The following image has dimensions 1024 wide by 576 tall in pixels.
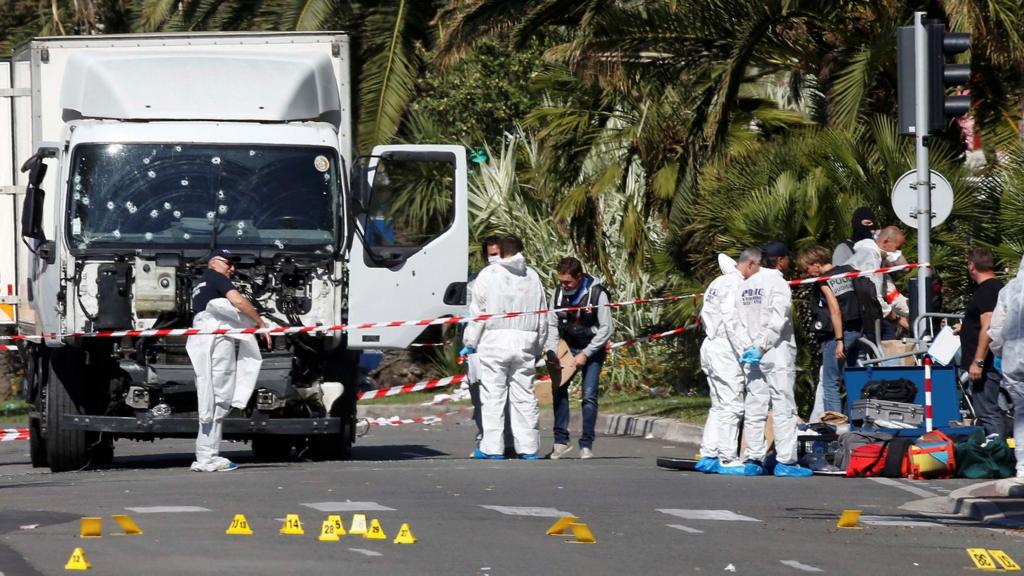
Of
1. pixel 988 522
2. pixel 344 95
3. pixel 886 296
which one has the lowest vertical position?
pixel 988 522

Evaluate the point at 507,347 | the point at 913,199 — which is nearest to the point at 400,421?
the point at 507,347

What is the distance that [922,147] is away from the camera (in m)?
14.6

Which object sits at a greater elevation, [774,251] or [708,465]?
[774,251]

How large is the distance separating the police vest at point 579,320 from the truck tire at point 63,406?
3959 mm

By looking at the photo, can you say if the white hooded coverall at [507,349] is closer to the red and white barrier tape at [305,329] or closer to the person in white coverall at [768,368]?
the red and white barrier tape at [305,329]

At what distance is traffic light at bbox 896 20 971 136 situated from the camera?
47.5 feet

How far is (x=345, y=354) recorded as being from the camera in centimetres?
1418

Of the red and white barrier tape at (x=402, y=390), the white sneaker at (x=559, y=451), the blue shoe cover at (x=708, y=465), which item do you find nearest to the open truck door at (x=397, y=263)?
the white sneaker at (x=559, y=451)

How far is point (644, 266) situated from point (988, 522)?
1012cm

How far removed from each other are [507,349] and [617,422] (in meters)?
4.78

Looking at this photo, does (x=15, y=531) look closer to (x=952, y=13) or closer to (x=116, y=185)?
(x=116, y=185)

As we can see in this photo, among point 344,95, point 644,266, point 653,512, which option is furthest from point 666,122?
point 653,512

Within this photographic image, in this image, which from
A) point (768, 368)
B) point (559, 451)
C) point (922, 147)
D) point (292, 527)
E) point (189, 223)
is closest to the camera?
point (292, 527)

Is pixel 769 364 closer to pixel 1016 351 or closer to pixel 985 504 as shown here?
pixel 1016 351
